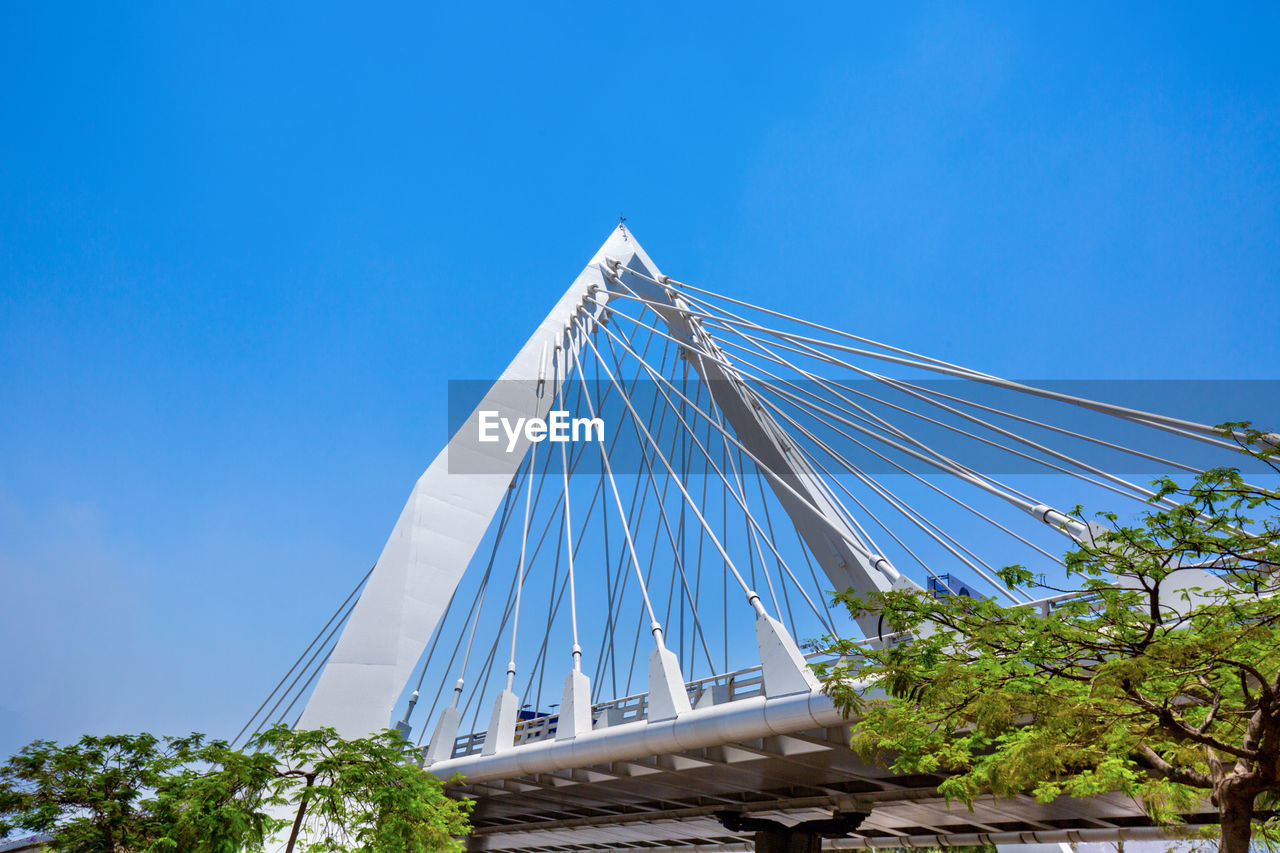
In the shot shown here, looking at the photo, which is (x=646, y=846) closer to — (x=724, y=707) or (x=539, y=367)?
(x=539, y=367)

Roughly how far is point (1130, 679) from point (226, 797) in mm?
13559

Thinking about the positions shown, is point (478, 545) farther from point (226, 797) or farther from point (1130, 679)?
point (1130, 679)

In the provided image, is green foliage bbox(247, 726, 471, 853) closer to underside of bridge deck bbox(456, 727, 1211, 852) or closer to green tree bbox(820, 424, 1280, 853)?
underside of bridge deck bbox(456, 727, 1211, 852)

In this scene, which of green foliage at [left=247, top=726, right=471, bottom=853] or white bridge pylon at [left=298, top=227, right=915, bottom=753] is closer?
green foliage at [left=247, top=726, right=471, bottom=853]

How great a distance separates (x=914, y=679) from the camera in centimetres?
909

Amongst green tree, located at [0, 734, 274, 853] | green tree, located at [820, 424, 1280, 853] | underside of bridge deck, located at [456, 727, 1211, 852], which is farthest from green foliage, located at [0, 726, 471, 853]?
green tree, located at [820, 424, 1280, 853]

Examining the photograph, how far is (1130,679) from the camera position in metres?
7.97

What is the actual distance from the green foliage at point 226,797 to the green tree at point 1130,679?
9316mm

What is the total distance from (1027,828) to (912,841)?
17.8 feet

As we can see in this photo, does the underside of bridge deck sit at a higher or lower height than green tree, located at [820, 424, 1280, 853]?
lower

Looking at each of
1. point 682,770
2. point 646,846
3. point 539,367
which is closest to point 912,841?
point 646,846

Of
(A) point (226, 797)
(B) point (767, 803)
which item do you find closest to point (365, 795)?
(A) point (226, 797)

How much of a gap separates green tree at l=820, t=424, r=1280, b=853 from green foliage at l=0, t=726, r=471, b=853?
30.6 feet

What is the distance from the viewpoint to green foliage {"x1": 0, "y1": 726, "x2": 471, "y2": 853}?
1515 cm
